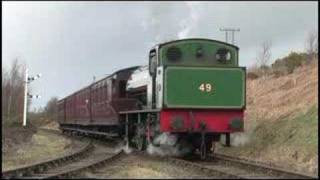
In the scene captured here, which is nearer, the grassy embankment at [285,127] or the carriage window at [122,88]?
the grassy embankment at [285,127]

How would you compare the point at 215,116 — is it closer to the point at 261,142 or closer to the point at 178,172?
the point at 261,142

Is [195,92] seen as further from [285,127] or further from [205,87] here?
[285,127]

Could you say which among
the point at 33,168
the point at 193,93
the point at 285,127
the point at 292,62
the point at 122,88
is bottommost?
the point at 33,168

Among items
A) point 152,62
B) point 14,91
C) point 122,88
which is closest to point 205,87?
point 152,62

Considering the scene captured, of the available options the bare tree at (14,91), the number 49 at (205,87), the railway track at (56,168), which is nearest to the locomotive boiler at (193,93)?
the number 49 at (205,87)

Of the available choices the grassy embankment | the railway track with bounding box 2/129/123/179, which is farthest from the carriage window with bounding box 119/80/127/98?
the grassy embankment

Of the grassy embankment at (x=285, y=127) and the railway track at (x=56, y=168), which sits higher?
the grassy embankment at (x=285, y=127)

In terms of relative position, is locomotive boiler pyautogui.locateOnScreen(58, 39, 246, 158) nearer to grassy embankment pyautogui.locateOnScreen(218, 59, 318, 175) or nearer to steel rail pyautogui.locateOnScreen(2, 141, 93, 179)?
grassy embankment pyautogui.locateOnScreen(218, 59, 318, 175)

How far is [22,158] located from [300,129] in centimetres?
931

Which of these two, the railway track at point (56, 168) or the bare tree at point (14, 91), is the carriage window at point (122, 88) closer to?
the railway track at point (56, 168)

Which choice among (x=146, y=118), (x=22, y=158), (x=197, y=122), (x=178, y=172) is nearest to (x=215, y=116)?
(x=197, y=122)

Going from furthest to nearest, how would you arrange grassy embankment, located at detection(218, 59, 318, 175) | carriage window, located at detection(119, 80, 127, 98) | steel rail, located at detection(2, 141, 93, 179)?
1. carriage window, located at detection(119, 80, 127, 98)
2. grassy embankment, located at detection(218, 59, 318, 175)
3. steel rail, located at detection(2, 141, 93, 179)

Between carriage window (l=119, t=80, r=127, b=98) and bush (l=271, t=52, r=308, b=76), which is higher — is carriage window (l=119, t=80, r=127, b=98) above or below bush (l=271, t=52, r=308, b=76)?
below

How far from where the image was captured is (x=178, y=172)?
15508 millimetres
